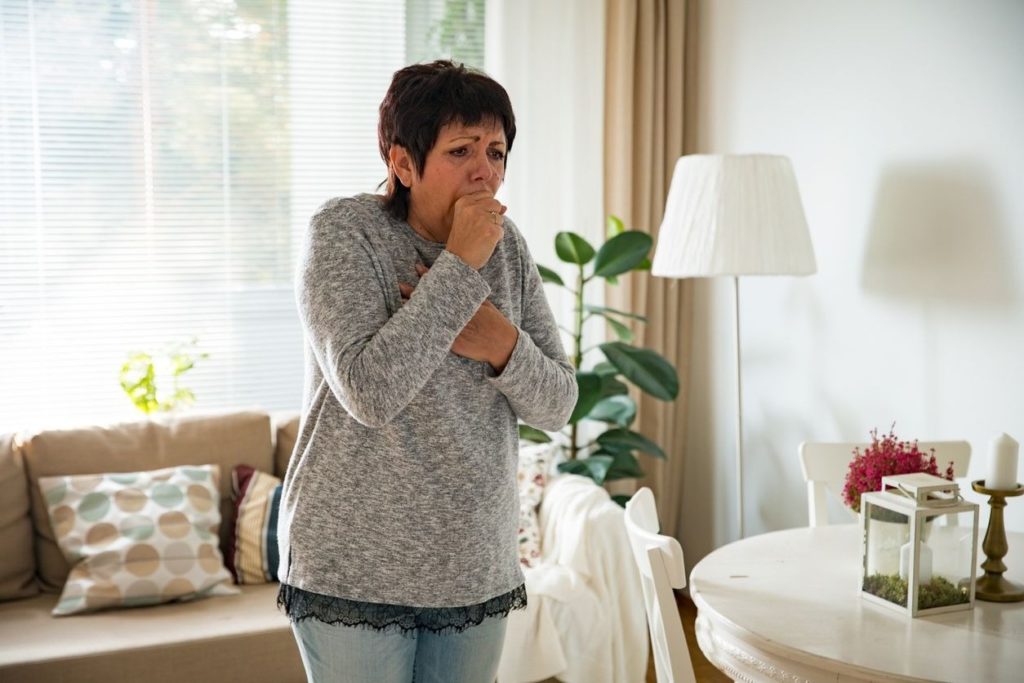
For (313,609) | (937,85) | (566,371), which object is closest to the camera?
(313,609)

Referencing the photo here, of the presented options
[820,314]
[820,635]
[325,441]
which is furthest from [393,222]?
[820,314]

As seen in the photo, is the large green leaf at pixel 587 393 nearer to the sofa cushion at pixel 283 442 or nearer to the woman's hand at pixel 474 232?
the sofa cushion at pixel 283 442

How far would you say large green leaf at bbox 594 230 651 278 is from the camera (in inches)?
128

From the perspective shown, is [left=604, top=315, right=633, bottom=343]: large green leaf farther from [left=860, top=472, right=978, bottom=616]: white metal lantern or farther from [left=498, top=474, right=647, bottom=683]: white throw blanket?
[left=860, top=472, right=978, bottom=616]: white metal lantern

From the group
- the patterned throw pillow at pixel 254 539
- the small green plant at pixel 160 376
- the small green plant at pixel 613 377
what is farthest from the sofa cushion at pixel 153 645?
Result: the small green plant at pixel 613 377

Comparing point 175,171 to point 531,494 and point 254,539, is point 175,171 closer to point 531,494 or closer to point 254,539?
point 254,539

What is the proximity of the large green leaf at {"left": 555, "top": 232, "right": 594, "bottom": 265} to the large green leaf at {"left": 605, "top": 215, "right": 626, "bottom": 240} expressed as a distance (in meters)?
0.15

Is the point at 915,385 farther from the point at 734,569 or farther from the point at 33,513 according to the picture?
the point at 33,513

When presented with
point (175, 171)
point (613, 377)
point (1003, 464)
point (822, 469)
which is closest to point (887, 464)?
point (1003, 464)

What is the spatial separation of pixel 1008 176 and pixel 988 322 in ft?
1.14

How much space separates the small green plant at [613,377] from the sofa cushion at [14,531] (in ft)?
4.75

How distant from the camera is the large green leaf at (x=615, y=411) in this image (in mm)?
3315

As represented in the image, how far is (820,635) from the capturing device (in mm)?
1525

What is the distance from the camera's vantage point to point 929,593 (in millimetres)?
1618
